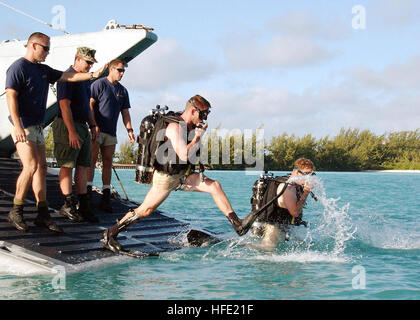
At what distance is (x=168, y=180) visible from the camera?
637 cm

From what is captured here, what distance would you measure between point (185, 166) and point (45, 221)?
2.03 metres

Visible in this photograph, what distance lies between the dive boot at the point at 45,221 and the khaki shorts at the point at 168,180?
4.94 ft

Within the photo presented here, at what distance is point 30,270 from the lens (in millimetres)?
5953

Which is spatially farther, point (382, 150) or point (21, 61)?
point (382, 150)

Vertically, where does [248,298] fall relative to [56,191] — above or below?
below

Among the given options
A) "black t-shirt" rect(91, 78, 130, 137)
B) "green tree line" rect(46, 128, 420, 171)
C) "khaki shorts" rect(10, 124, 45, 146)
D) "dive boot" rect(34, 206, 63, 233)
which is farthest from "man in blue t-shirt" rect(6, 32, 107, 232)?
"green tree line" rect(46, 128, 420, 171)

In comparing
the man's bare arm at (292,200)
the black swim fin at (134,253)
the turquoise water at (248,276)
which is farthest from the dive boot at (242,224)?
the black swim fin at (134,253)

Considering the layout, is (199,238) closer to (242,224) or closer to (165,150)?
(242,224)

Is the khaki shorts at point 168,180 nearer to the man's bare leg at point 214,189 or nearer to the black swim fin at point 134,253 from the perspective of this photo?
the man's bare leg at point 214,189

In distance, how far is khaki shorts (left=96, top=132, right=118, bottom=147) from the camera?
832 cm
